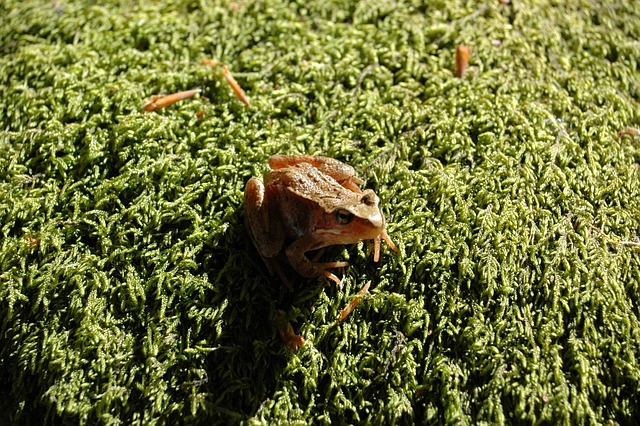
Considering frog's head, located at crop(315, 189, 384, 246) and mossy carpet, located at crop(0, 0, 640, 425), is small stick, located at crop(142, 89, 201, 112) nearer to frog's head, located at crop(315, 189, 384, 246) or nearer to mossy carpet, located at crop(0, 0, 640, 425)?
mossy carpet, located at crop(0, 0, 640, 425)

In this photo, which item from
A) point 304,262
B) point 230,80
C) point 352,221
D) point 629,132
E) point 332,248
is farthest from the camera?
point 230,80

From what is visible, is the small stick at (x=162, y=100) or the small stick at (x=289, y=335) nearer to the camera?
the small stick at (x=289, y=335)

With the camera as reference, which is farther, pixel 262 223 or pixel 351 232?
pixel 262 223

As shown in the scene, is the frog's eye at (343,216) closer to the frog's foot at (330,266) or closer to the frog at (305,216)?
the frog at (305,216)

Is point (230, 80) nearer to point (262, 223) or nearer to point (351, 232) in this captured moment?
point (262, 223)

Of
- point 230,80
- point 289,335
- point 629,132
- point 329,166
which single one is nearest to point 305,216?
point 329,166

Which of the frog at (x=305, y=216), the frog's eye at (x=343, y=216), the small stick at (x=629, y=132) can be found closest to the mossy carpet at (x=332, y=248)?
the small stick at (x=629, y=132)

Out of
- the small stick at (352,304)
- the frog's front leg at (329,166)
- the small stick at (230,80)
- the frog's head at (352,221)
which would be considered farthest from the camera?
the small stick at (230,80)
